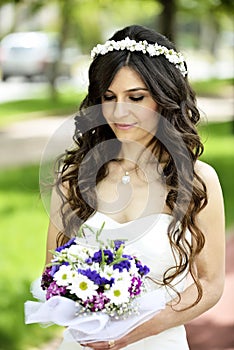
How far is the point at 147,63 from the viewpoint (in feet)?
10.9

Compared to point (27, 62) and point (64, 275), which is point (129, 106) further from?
point (27, 62)

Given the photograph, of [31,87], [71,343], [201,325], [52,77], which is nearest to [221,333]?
[201,325]

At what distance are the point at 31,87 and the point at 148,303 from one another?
104ft

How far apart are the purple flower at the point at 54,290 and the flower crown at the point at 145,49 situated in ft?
3.21

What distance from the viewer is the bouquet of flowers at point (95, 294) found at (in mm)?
2838

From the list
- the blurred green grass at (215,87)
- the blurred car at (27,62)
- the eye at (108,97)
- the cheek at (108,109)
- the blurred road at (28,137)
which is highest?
the eye at (108,97)

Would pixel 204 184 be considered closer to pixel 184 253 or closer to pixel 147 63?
pixel 184 253

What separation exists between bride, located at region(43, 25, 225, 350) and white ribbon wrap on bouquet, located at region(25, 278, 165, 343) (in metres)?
0.14

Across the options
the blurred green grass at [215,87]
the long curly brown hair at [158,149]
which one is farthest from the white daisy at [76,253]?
the blurred green grass at [215,87]

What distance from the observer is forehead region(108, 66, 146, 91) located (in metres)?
3.26

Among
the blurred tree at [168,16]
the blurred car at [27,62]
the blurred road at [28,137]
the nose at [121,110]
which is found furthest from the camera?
the blurred car at [27,62]

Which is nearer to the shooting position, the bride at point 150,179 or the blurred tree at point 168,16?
the bride at point 150,179

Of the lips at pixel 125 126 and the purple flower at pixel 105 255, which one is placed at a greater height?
the lips at pixel 125 126

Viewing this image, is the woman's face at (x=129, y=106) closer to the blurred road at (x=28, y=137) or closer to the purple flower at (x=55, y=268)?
the purple flower at (x=55, y=268)
